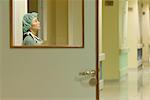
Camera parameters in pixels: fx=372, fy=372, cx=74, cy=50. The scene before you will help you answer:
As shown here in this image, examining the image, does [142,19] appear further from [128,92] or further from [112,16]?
[128,92]

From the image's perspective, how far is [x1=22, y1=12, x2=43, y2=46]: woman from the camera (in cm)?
306

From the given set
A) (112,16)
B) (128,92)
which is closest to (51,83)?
(128,92)

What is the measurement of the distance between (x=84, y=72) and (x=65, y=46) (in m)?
0.25

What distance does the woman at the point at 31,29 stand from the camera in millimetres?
3061

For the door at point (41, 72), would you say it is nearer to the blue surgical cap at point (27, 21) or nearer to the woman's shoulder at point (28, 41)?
the woman's shoulder at point (28, 41)

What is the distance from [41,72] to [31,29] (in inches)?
17.5

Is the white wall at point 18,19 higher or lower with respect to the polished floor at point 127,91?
higher

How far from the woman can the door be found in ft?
0.47

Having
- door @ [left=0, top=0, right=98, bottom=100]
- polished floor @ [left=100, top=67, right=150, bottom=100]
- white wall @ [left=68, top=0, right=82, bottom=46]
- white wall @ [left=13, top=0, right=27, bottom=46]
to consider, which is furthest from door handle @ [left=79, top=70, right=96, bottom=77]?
polished floor @ [left=100, top=67, right=150, bottom=100]

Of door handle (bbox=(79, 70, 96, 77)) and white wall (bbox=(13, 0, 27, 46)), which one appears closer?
door handle (bbox=(79, 70, 96, 77))

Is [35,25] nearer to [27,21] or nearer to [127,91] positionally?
[27,21]

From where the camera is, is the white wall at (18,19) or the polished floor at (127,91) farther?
the polished floor at (127,91)

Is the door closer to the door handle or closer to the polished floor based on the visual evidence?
the door handle

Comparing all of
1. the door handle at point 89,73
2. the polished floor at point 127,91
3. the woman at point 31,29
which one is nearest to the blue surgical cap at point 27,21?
the woman at point 31,29
